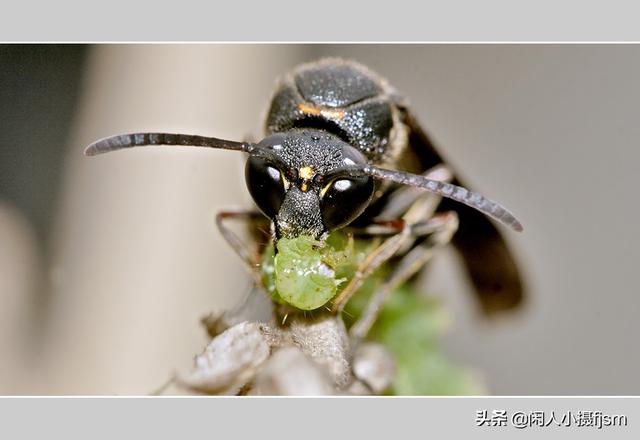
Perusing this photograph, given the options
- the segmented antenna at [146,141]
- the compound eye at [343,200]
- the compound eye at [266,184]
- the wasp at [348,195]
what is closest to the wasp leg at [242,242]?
the wasp at [348,195]

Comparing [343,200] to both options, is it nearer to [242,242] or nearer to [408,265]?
[242,242]

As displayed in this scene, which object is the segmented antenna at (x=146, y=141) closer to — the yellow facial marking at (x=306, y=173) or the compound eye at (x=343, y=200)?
the yellow facial marking at (x=306, y=173)

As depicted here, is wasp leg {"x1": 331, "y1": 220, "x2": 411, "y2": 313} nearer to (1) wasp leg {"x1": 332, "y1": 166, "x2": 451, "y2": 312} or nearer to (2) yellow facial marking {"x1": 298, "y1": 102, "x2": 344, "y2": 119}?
(1) wasp leg {"x1": 332, "y1": 166, "x2": 451, "y2": 312}

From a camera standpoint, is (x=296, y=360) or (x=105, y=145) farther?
(x=105, y=145)

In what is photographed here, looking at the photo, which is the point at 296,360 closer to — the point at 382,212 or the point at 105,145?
the point at 105,145
